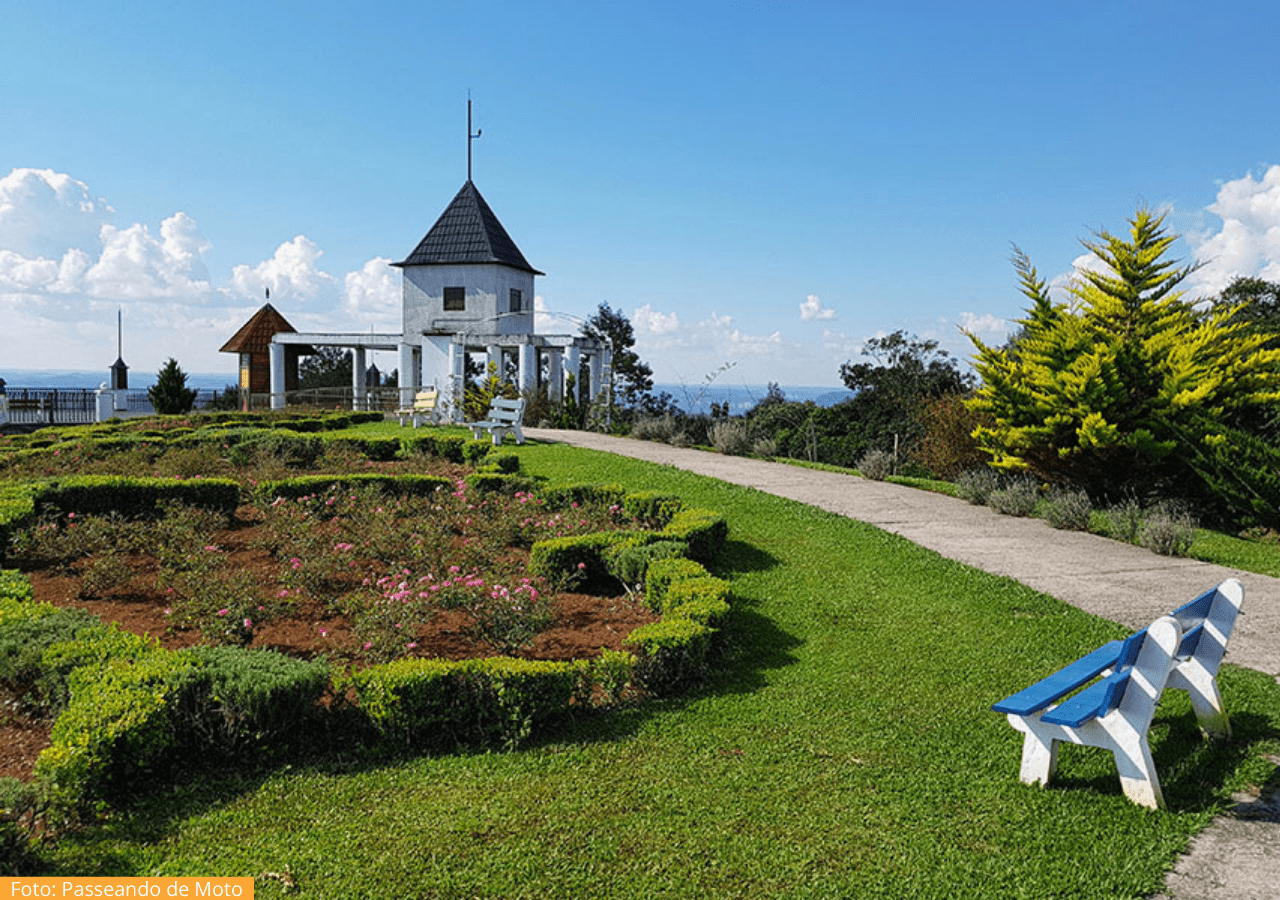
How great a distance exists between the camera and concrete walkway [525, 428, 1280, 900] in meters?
3.11

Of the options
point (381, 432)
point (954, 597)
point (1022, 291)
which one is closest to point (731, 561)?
point (954, 597)

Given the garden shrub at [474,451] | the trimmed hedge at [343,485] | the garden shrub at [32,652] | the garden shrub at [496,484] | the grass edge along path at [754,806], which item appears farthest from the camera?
the garden shrub at [474,451]

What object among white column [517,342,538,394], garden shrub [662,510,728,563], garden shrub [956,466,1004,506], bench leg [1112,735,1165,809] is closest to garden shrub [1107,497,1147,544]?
garden shrub [956,466,1004,506]

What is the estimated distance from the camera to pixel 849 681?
4836 mm

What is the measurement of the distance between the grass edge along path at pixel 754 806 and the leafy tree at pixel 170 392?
94.3 feet

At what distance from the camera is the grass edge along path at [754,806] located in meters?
3.00

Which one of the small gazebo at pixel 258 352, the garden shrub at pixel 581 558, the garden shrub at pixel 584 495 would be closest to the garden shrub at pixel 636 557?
the garden shrub at pixel 581 558

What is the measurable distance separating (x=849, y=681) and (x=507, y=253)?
96.7 ft

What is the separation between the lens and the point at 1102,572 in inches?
291

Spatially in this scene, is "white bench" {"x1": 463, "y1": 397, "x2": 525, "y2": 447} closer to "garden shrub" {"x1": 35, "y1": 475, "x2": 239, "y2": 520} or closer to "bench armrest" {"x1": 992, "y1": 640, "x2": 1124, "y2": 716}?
"garden shrub" {"x1": 35, "y1": 475, "x2": 239, "y2": 520}

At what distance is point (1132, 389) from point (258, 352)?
32.4 meters

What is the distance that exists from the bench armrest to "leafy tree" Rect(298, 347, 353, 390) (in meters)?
44.2

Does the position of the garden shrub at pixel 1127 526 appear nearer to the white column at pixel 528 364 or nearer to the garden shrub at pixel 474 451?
the garden shrub at pixel 474 451

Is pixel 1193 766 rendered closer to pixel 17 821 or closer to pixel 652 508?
pixel 17 821
